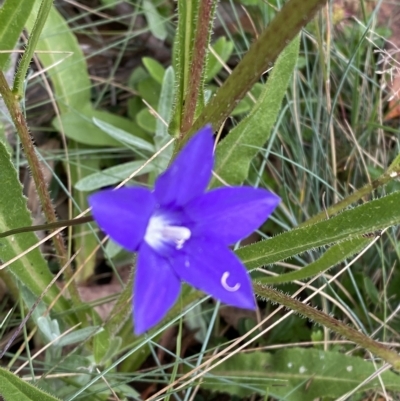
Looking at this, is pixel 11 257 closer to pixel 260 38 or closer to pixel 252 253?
pixel 252 253

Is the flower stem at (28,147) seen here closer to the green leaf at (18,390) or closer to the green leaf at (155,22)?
the green leaf at (18,390)

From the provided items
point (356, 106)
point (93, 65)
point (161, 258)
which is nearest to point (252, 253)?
point (161, 258)

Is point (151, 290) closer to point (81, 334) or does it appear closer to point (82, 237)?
point (81, 334)

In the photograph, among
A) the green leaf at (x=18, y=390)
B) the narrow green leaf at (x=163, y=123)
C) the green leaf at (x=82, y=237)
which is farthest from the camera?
the green leaf at (x=82, y=237)

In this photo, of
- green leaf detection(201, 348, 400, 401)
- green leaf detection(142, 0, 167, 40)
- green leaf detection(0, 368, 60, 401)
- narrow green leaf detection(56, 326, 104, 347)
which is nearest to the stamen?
green leaf detection(0, 368, 60, 401)

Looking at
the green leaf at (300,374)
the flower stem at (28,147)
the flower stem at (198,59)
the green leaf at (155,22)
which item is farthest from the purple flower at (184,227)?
the green leaf at (155,22)

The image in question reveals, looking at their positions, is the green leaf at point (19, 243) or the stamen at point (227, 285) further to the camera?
the green leaf at point (19, 243)

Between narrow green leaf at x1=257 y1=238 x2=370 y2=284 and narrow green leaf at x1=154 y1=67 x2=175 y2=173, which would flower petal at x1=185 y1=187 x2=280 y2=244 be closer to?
narrow green leaf at x1=257 y1=238 x2=370 y2=284
